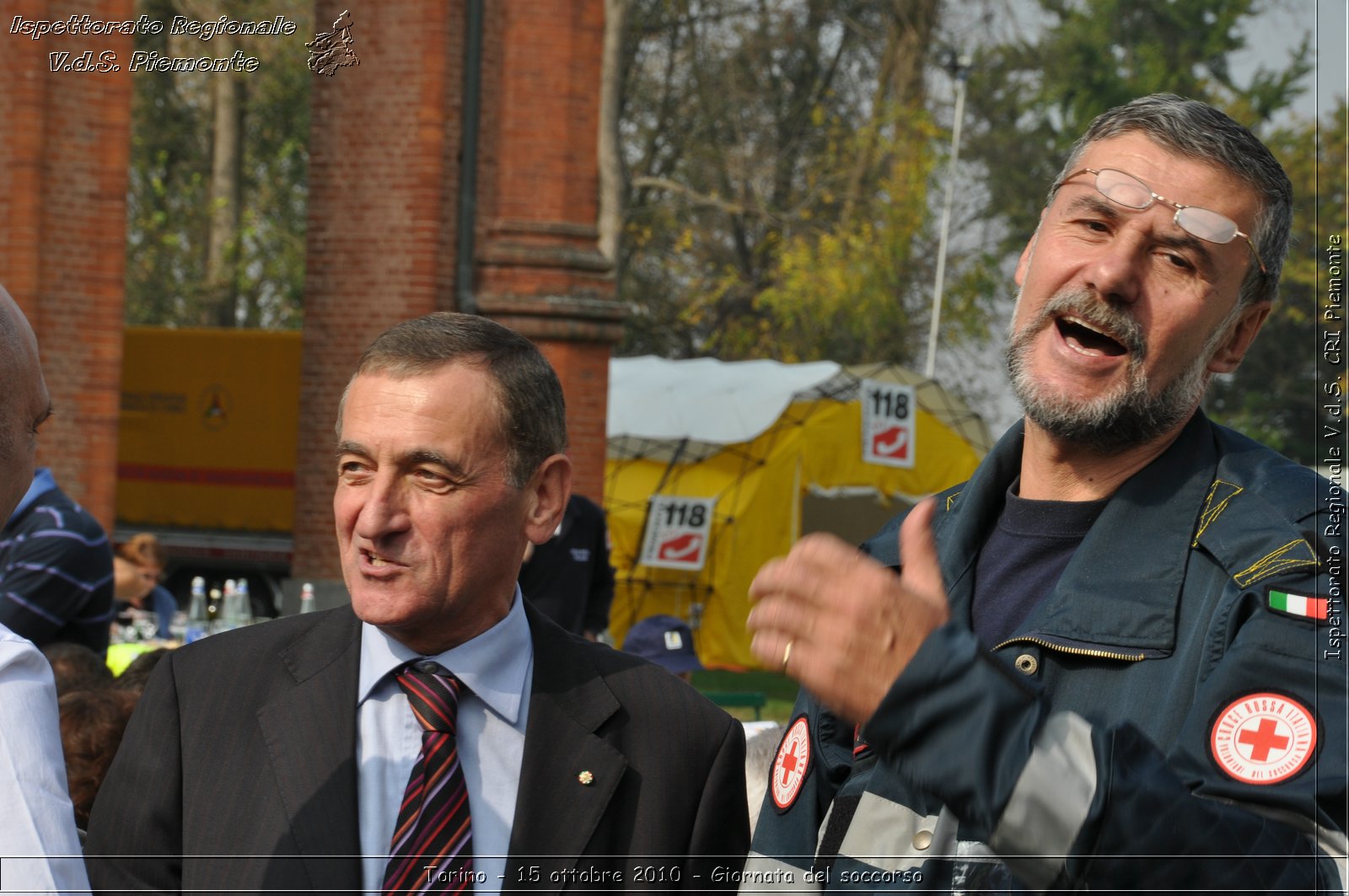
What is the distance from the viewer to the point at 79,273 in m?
11.3

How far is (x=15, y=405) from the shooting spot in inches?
77.0

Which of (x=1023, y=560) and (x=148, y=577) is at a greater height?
(x=1023, y=560)

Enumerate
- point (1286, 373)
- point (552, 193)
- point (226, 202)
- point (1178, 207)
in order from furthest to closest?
point (226, 202) → point (1286, 373) → point (552, 193) → point (1178, 207)

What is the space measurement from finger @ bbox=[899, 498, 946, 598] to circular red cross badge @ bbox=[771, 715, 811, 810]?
17.1 inches

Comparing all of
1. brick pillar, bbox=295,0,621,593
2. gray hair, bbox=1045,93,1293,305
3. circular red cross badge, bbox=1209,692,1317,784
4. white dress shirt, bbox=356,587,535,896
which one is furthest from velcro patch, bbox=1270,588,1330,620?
brick pillar, bbox=295,0,621,593

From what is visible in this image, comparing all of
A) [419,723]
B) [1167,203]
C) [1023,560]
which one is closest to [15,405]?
[419,723]

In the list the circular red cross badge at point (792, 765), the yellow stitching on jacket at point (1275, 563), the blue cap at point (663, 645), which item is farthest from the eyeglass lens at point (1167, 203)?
the blue cap at point (663, 645)

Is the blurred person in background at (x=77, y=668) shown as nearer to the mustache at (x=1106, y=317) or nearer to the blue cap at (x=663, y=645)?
the mustache at (x=1106, y=317)

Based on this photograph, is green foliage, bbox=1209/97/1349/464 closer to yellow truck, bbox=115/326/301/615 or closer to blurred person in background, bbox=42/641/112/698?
yellow truck, bbox=115/326/301/615

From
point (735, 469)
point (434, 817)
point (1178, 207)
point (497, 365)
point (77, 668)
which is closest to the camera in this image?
point (1178, 207)

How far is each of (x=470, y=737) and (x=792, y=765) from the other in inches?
20.8

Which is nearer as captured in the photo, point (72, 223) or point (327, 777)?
point (327, 777)

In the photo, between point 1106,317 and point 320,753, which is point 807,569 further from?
point 320,753

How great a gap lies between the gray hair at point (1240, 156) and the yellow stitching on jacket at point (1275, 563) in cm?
40
